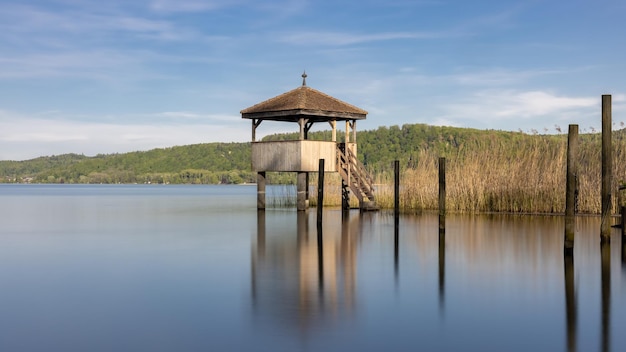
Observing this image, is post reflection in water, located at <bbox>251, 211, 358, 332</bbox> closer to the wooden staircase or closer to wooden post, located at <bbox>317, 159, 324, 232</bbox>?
wooden post, located at <bbox>317, 159, 324, 232</bbox>

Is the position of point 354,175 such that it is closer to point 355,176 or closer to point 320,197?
point 355,176

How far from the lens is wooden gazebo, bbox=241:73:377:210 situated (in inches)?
1187

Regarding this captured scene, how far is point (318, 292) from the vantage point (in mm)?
12586

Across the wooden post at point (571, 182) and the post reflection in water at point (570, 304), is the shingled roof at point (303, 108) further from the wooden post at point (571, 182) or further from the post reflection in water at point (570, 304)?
the post reflection in water at point (570, 304)

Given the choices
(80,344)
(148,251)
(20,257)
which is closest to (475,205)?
(148,251)

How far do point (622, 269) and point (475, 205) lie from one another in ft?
52.1

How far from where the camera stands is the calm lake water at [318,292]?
938 centimetres

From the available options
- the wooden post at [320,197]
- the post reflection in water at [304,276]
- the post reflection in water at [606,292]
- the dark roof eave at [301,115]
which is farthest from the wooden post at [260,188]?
the post reflection in water at [606,292]

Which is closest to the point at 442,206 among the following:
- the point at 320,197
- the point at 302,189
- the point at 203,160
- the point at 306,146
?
the point at 320,197

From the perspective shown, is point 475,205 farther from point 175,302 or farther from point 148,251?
point 175,302

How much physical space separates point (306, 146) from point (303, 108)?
1583mm

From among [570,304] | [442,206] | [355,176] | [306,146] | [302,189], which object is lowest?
[570,304]

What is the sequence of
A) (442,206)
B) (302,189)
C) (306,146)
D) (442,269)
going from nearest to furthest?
(442,269) → (442,206) → (306,146) → (302,189)

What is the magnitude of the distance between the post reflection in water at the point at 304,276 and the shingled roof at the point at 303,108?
21.5ft
